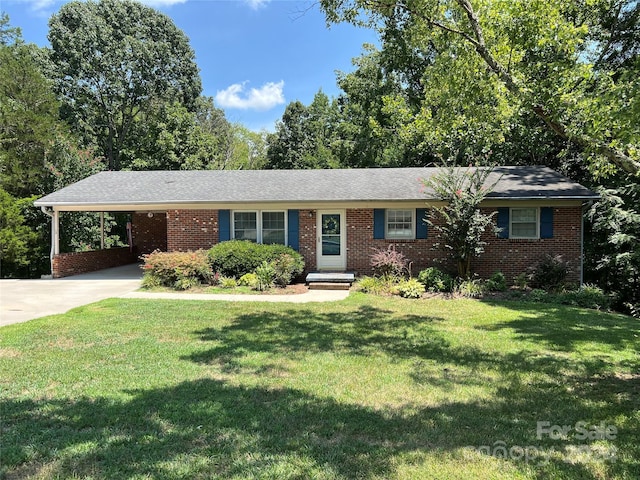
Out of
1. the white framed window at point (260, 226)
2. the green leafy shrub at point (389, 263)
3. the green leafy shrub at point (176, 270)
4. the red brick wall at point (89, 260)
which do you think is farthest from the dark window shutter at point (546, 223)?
the red brick wall at point (89, 260)

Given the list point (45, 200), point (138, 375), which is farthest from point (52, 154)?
point (138, 375)

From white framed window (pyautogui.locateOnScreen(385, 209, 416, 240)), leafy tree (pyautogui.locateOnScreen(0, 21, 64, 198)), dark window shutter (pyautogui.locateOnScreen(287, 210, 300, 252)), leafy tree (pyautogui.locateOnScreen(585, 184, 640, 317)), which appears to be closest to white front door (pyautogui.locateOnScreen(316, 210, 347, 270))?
dark window shutter (pyautogui.locateOnScreen(287, 210, 300, 252))

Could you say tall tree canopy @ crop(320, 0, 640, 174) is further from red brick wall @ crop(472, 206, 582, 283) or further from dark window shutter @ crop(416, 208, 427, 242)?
red brick wall @ crop(472, 206, 582, 283)

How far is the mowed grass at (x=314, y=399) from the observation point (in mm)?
3033

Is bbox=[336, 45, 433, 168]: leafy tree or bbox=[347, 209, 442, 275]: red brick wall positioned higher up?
bbox=[336, 45, 433, 168]: leafy tree

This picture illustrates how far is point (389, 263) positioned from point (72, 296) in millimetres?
8679

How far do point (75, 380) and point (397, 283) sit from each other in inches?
342

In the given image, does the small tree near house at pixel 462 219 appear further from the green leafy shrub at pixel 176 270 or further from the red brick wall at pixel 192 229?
the red brick wall at pixel 192 229

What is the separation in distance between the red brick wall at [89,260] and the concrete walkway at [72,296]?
670 millimetres

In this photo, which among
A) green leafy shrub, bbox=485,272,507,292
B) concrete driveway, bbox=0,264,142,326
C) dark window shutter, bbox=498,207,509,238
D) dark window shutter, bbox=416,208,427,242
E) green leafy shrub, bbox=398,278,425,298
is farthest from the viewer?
dark window shutter, bbox=416,208,427,242

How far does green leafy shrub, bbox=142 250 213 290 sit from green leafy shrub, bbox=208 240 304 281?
1.17 ft

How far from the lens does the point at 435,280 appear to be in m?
11.5

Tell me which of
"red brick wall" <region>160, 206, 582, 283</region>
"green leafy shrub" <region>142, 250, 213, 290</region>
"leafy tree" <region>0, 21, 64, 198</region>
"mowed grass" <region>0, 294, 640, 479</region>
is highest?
"leafy tree" <region>0, 21, 64, 198</region>

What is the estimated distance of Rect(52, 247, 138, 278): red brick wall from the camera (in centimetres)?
1442
